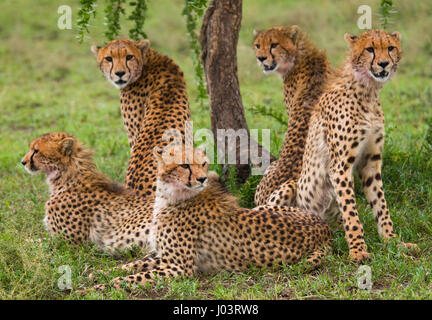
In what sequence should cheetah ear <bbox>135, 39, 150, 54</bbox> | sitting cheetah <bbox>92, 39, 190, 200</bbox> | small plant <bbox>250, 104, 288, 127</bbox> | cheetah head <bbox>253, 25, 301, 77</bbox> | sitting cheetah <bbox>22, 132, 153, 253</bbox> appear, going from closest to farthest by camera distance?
sitting cheetah <bbox>22, 132, 153, 253</bbox>
sitting cheetah <bbox>92, 39, 190, 200</bbox>
cheetah ear <bbox>135, 39, 150, 54</bbox>
cheetah head <bbox>253, 25, 301, 77</bbox>
small plant <bbox>250, 104, 288, 127</bbox>

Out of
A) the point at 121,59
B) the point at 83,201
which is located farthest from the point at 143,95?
the point at 83,201

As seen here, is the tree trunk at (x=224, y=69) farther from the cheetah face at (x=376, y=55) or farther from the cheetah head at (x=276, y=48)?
the cheetah face at (x=376, y=55)

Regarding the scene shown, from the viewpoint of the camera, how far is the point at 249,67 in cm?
952

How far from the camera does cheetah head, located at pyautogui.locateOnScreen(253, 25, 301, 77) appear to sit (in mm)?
5641

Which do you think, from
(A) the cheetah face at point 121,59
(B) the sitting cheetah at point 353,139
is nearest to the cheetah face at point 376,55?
(B) the sitting cheetah at point 353,139

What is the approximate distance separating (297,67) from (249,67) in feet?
12.5

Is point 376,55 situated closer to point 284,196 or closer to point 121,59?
point 284,196

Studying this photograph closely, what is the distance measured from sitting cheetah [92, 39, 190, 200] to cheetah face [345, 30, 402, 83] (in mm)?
1622

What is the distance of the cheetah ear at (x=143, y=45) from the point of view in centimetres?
554

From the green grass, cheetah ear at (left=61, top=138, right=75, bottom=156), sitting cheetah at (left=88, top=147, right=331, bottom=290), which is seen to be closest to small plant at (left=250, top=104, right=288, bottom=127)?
the green grass

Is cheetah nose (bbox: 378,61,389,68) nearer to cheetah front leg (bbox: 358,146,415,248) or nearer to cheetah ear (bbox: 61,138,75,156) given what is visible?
cheetah front leg (bbox: 358,146,415,248)

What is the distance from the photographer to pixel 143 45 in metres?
5.56

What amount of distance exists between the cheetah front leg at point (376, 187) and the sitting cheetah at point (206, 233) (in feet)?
1.76
